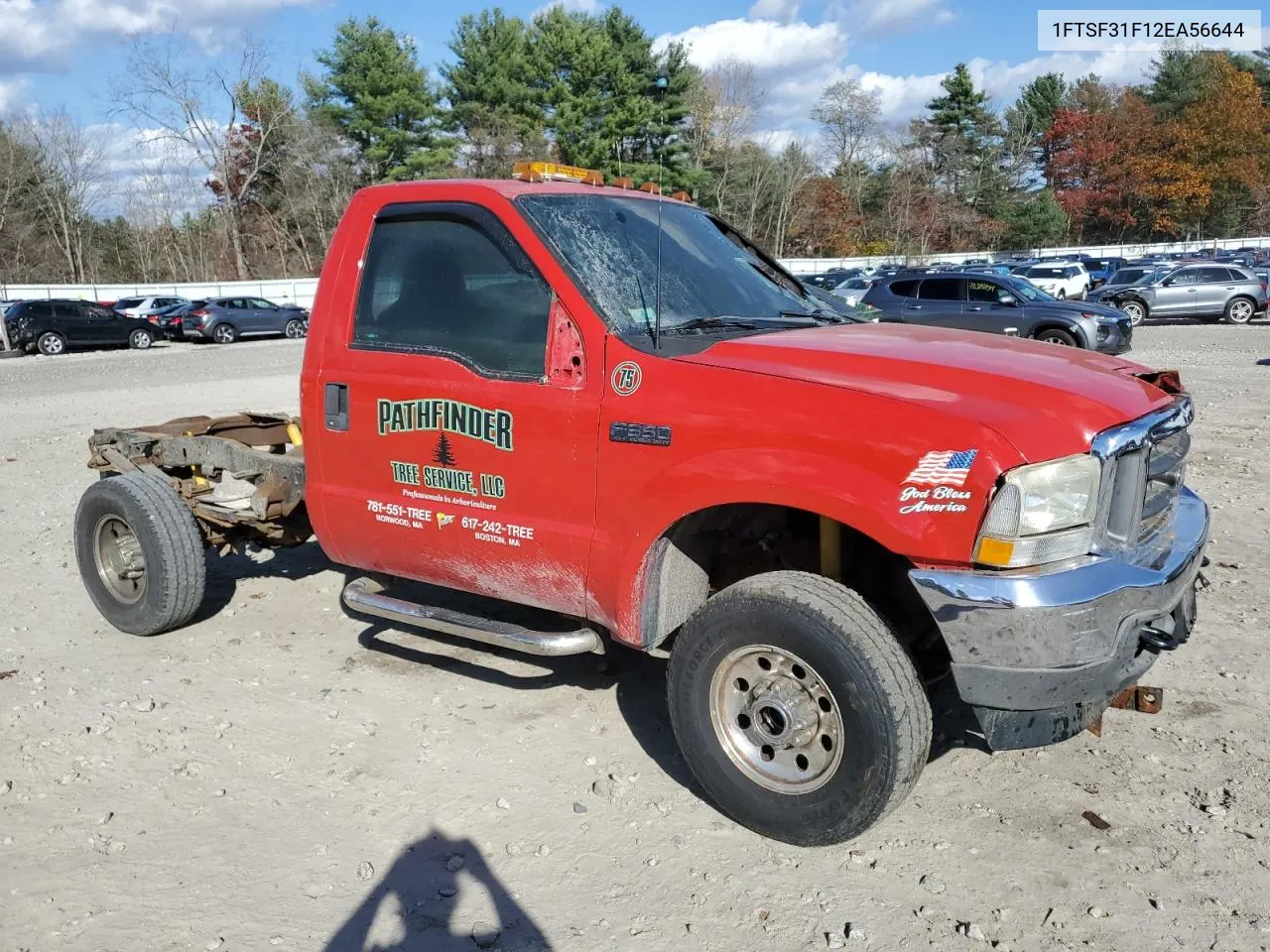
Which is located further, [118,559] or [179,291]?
[179,291]

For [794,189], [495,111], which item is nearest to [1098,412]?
[495,111]

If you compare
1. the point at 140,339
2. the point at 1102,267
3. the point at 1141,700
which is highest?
the point at 1102,267

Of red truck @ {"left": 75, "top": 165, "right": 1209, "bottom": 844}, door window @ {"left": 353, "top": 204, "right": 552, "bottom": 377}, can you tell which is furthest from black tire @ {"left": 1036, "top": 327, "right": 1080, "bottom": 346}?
door window @ {"left": 353, "top": 204, "right": 552, "bottom": 377}

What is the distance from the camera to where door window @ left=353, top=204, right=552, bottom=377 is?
12.5 ft

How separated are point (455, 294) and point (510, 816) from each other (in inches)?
77.8

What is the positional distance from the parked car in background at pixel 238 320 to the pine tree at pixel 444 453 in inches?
1149

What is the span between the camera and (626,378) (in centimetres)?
353

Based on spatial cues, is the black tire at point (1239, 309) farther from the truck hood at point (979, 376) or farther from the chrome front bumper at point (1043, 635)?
the chrome front bumper at point (1043, 635)

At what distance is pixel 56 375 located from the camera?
21.1 meters

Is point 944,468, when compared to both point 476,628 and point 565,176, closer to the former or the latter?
point 476,628

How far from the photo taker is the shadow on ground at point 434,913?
2973mm

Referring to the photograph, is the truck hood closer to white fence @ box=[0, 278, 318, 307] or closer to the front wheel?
the front wheel

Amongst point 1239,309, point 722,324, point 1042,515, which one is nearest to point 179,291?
point 1239,309

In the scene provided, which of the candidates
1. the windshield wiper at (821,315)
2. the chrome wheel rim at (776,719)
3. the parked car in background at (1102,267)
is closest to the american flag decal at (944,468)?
the chrome wheel rim at (776,719)
